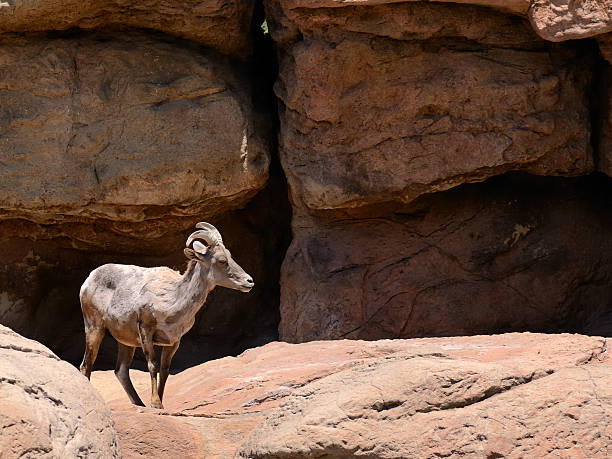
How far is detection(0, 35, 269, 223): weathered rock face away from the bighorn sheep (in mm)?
1787

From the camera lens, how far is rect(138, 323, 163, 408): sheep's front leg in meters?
7.76

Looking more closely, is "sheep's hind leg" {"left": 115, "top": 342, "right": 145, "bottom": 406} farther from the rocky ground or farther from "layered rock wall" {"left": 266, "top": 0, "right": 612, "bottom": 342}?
"layered rock wall" {"left": 266, "top": 0, "right": 612, "bottom": 342}

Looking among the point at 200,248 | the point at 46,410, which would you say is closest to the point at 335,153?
the point at 200,248

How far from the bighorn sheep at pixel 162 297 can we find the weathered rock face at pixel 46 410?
3.07 meters

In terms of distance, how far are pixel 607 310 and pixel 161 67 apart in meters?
5.18

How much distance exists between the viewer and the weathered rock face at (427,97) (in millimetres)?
9398

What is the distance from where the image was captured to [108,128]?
9.83m

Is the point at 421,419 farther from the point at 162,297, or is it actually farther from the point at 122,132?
the point at 122,132

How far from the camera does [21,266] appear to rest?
10656 millimetres

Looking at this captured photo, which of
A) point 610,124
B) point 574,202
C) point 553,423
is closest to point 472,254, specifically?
point 574,202

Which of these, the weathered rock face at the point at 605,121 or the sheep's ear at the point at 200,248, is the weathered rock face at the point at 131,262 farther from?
the weathered rock face at the point at 605,121

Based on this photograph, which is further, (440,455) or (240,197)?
(240,197)

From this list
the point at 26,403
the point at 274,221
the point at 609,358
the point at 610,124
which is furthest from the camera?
the point at 274,221

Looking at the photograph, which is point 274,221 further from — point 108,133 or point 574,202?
point 574,202
